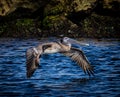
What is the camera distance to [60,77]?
57.9ft

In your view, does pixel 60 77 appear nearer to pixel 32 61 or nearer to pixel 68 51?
pixel 68 51

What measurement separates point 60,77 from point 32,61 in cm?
291

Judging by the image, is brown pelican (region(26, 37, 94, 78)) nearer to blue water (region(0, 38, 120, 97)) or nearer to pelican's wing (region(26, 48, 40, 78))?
pelican's wing (region(26, 48, 40, 78))

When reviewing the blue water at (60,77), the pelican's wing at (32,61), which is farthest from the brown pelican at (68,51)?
the blue water at (60,77)

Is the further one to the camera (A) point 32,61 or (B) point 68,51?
(B) point 68,51

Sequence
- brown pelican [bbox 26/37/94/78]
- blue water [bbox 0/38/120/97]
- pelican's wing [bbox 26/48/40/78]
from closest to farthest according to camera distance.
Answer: pelican's wing [bbox 26/48/40/78], blue water [bbox 0/38/120/97], brown pelican [bbox 26/37/94/78]

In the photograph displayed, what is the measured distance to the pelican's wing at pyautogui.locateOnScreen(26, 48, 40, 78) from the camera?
14.8 m

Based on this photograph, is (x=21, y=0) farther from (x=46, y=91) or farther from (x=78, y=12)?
(x=46, y=91)

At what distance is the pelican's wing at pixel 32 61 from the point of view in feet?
48.5

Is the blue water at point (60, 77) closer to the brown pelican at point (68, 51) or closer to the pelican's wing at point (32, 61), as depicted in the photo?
the brown pelican at point (68, 51)

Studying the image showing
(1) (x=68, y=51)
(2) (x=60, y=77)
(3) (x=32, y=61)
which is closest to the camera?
(3) (x=32, y=61)

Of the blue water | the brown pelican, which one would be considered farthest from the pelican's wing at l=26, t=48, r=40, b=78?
the blue water

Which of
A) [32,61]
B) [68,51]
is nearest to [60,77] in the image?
[68,51]

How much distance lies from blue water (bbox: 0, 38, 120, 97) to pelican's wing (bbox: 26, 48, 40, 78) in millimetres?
662
